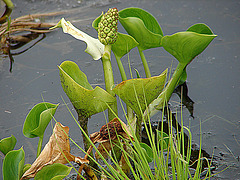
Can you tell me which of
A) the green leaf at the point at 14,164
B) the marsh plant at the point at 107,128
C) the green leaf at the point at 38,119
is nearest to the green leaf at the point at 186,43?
the marsh plant at the point at 107,128

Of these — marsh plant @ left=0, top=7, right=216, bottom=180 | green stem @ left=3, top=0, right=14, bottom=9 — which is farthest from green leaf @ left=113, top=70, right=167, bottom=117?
green stem @ left=3, top=0, right=14, bottom=9

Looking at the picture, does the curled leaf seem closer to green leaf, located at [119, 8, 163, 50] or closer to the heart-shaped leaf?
the heart-shaped leaf

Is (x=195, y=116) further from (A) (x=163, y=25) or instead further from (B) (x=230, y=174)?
(A) (x=163, y=25)

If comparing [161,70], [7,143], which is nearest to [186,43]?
[161,70]

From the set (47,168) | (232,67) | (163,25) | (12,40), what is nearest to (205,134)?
(232,67)

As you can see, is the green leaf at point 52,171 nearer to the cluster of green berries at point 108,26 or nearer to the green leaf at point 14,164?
the green leaf at point 14,164
